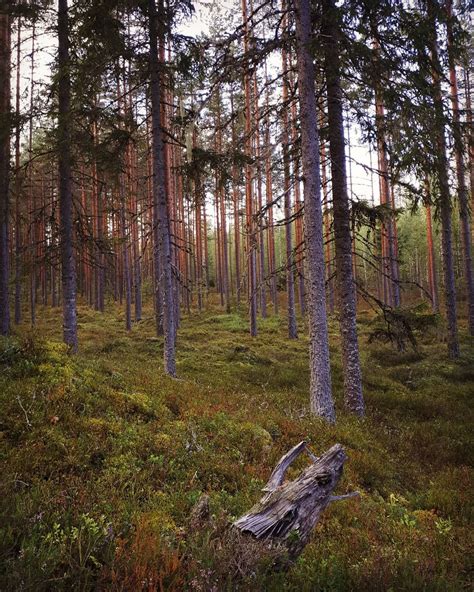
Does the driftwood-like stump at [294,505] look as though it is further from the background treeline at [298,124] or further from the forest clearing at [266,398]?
the background treeline at [298,124]

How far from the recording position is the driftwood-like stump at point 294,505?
329 cm

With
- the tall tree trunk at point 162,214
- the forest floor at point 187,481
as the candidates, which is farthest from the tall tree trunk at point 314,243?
the tall tree trunk at point 162,214

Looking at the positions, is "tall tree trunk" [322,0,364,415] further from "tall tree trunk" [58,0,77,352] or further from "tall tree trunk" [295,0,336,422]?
"tall tree trunk" [58,0,77,352]

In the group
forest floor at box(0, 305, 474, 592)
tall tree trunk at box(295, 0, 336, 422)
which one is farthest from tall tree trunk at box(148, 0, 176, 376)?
tall tree trunk at box(295, 0, 336, 422)

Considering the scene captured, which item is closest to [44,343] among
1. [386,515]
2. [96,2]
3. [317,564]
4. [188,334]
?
[317,564]

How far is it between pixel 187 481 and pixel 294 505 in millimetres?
1718

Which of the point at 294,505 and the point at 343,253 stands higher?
the point at 343,253

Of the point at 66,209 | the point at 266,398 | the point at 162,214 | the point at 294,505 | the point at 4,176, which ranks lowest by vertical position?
the point at 266,398

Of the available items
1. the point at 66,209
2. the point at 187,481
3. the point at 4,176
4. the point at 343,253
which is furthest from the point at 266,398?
the point at 4,176

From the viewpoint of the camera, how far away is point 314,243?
7.95 m

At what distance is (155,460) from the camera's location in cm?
484

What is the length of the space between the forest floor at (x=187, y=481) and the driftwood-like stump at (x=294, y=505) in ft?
0.87

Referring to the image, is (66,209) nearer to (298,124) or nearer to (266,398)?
(298,124)

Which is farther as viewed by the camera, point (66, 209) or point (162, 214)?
point (66, 209)
